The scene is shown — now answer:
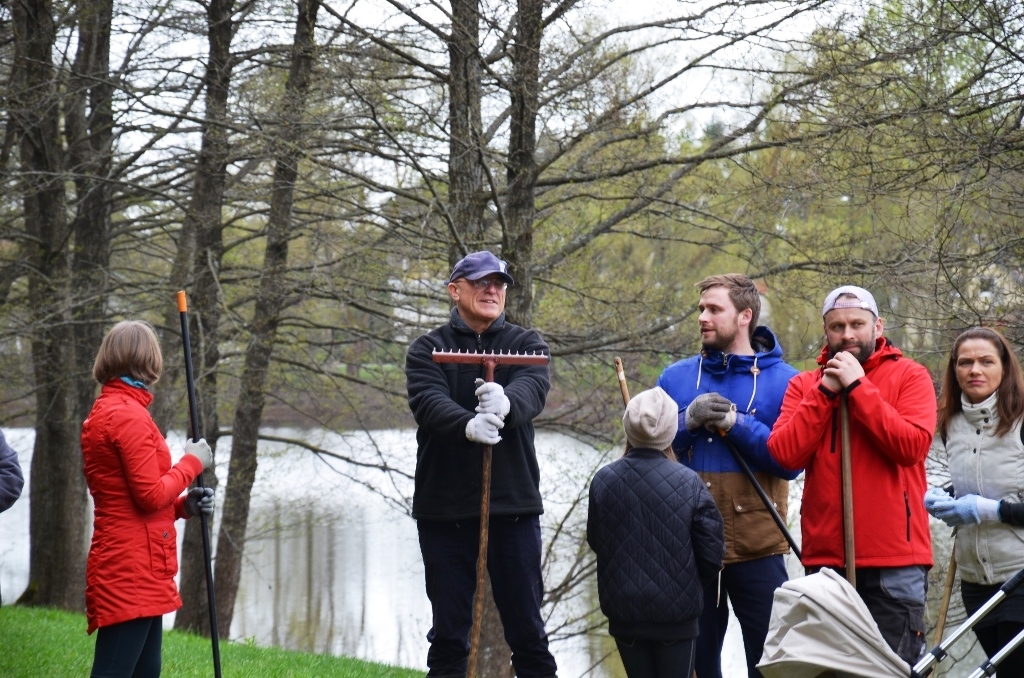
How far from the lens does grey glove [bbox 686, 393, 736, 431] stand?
13.6 ft

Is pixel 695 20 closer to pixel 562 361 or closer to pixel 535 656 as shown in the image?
pixel 562 361

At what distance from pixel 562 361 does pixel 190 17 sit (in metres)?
4.77

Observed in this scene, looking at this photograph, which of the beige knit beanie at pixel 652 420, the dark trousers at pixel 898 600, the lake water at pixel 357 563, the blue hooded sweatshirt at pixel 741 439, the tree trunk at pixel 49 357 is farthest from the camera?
the lake water at pixel 357 563

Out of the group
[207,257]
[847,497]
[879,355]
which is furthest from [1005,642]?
[207,257]

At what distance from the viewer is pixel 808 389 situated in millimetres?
4195

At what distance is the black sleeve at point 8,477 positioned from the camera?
13.7 feet

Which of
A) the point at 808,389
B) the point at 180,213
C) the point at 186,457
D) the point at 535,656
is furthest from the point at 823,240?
the point at 180,213

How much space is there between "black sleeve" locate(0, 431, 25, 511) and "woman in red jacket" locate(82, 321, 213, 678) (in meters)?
0.45

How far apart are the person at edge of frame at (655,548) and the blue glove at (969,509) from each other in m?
0.80

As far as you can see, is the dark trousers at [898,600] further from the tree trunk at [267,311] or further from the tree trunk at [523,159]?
the tree trunk at [267,311]

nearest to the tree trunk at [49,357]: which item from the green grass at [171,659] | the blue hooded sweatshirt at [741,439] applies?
the green grass at [171,659]

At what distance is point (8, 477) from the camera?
420 cm

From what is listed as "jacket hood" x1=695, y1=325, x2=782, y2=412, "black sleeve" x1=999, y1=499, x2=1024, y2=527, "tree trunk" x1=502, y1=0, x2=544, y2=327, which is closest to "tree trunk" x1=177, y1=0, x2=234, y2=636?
"tree trunk" x1=502, y1=0, x2=544, y2=327

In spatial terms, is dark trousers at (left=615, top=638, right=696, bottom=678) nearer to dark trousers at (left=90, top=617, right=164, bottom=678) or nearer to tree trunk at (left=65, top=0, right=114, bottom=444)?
dark trousers at (left=90, top=617, right=164, bottom=678)
